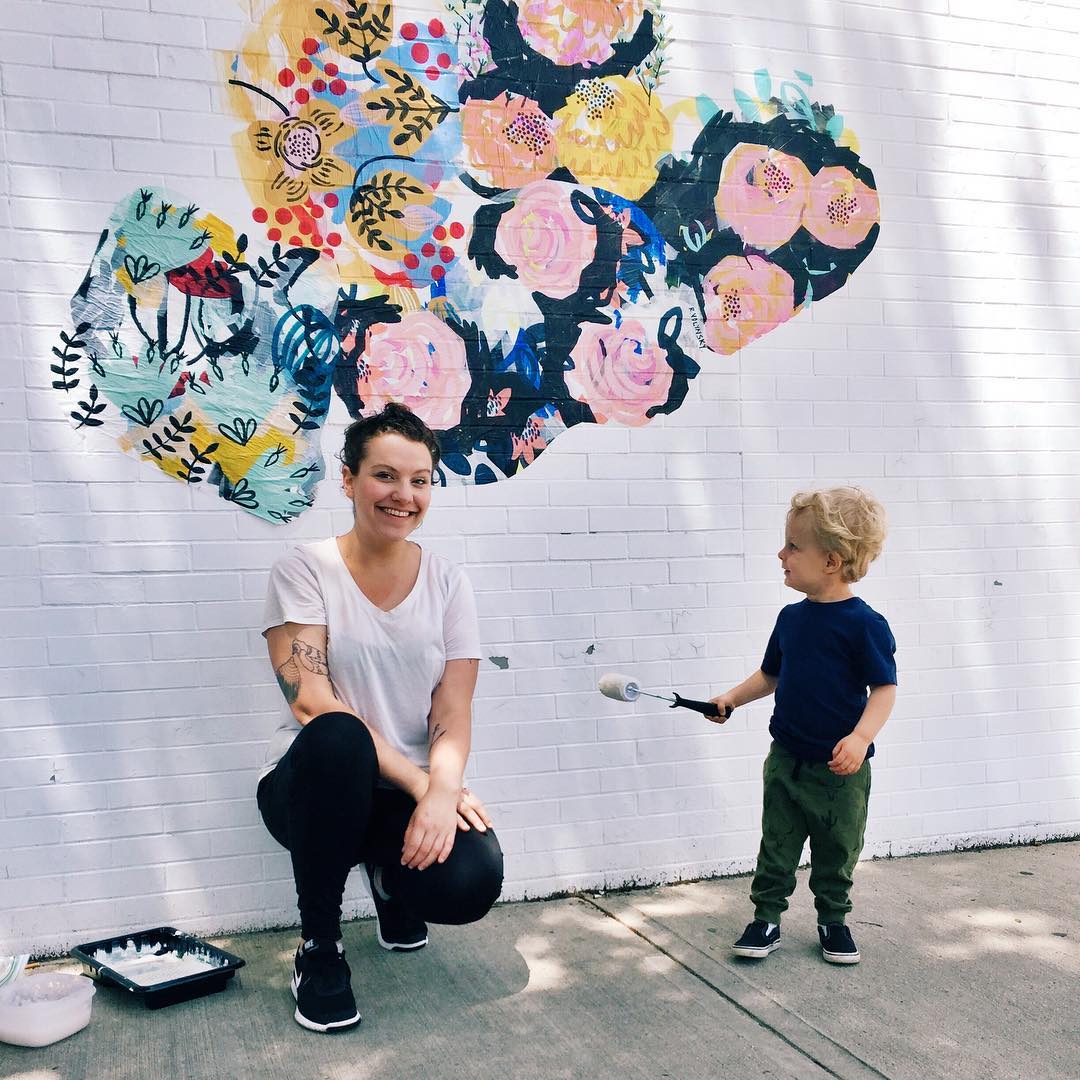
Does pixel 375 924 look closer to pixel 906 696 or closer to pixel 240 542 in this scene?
pixel 240 542

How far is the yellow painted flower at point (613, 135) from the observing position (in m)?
3.58

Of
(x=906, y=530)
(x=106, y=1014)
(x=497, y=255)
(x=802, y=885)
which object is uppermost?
(x=497, y=255)

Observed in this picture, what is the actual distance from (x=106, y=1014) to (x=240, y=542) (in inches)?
48.8

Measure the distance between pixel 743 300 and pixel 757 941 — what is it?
1.94m

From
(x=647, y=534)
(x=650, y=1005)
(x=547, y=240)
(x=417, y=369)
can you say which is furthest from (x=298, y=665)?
(x=547, y=240)

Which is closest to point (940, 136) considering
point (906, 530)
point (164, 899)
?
point (906, 530)

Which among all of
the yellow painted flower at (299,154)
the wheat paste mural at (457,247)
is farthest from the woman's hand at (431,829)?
the yellow painted flower at (299,154)

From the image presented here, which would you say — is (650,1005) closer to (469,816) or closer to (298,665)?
(469,816)

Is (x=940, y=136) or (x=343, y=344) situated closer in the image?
(x=343, y=344)

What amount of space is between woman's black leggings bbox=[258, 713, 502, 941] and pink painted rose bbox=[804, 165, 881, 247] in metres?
2.25

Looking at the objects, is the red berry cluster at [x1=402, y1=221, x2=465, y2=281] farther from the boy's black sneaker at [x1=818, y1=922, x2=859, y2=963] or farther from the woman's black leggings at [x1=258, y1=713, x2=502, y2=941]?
the boy's black sneaker at [x1=818, y1=922, x2=859, y2=963]

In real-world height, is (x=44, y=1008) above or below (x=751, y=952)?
above

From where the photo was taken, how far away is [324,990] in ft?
8.78

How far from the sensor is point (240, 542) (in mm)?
3283
